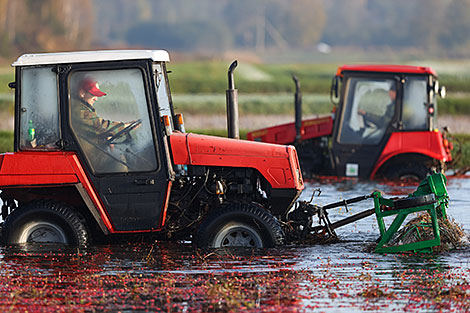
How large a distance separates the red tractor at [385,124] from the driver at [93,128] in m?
8.35

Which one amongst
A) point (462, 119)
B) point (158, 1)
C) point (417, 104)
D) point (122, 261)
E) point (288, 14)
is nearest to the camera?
point (122, 261)

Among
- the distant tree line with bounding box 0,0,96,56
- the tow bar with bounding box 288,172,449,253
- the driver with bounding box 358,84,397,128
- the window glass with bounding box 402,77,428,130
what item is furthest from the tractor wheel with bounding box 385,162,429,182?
the distant tree line with bounding box 0,0,96,56

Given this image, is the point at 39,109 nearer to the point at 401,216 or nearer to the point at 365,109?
the point at 401,216

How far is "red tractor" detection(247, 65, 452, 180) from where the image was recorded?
18375mm

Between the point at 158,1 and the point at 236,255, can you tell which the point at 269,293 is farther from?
the point at 158,1

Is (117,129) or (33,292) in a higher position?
(117,129)

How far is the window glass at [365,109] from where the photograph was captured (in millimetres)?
18578

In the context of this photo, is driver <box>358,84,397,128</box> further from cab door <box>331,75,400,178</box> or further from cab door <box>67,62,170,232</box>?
cab door <box>67,62,170,232</box>

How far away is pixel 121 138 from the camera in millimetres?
10625

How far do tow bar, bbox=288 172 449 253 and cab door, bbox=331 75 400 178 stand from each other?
7192 mm

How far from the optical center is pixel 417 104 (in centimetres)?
1853

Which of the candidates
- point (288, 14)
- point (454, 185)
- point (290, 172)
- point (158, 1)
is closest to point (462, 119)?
point (454, 185)

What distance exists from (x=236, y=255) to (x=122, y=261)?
3.84ft

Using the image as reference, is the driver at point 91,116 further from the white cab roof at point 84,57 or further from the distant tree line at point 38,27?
the distant tree line at point 38,27
